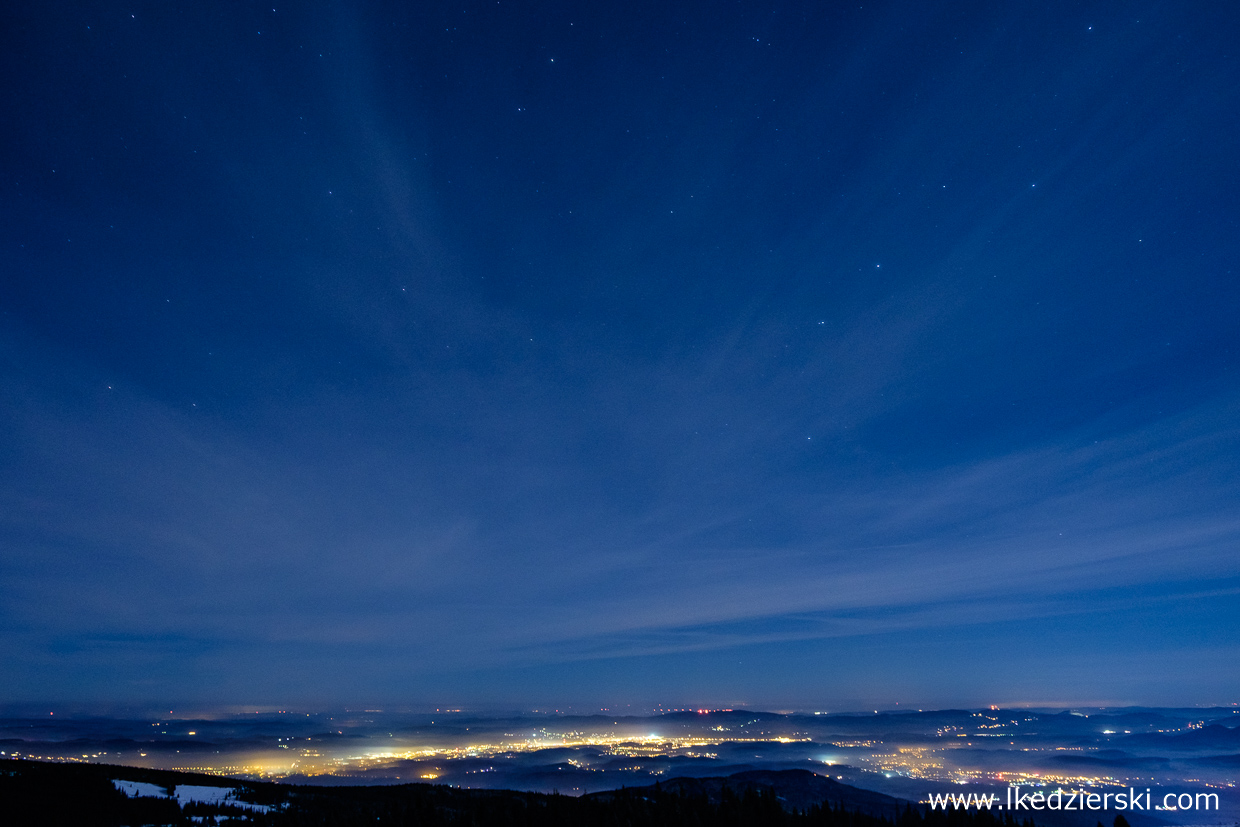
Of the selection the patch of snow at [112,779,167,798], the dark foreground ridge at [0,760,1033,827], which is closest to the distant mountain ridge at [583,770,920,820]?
the dark foreground ridge at [0,760,1033,827]

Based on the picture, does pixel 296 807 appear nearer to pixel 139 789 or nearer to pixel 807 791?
pixel 139 789

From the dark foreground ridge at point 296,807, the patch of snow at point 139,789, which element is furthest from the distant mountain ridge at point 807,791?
the patch of snow at point 139,789

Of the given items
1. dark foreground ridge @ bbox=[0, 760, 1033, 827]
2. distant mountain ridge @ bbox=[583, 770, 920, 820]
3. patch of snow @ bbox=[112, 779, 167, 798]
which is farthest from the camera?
distant mountain ridge @ bbox=[583, 770, 920, 820]

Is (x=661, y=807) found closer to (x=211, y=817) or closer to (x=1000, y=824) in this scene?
(x=211, y=817)

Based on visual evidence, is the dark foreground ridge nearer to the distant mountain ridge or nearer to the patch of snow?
the patch of snow

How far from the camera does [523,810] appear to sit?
43469 millimetres

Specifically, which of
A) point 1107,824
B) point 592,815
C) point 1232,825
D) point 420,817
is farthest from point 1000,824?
point 1232,825

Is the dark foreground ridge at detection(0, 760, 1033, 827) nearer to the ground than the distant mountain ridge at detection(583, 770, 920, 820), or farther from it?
farther from it

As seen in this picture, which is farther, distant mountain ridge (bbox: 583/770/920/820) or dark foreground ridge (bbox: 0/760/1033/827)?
distant mountain ridge (bbox: 583/770/920/820)

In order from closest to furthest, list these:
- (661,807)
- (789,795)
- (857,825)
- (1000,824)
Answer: (661,807), (857,825), (1000,824), (789,795)

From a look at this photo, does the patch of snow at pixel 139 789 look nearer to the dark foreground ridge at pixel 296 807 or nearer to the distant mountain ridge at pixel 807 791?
the dark foreground ridge at pixel 296 807

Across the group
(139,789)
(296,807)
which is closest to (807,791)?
(296,807)

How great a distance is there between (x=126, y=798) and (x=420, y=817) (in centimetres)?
1803

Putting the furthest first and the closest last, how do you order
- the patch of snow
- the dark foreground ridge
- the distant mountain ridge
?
the distant mountain ridge < the patch of snow < the dark foreground ridge
